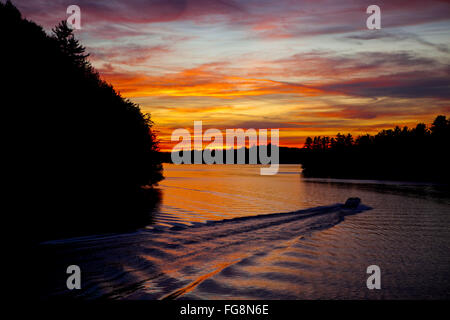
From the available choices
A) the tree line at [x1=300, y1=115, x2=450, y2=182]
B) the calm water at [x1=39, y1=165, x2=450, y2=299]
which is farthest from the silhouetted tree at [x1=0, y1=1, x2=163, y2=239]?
the tree line at [x1=300, y1=115, x2=450, y2=182]

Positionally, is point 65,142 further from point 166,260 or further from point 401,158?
point 401,158

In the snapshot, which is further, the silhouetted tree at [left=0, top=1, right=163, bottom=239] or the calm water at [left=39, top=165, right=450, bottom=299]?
the silhouetted tree at [left=0, top=1, right=163, bottom=239]

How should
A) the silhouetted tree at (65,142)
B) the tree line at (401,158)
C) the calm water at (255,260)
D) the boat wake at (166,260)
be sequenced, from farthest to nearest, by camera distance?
the tree line at (401,158)
the silhouetted tree at (65,142)
the calm water at (255,260)
the boat wake at (166,260)

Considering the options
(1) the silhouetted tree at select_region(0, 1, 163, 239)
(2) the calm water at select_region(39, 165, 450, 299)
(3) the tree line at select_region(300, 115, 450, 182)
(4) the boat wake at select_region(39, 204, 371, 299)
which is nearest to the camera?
(4) the boat wake at select_region(39, 204, 371, 299)

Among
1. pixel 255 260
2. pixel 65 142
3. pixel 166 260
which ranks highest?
pixel 65 142

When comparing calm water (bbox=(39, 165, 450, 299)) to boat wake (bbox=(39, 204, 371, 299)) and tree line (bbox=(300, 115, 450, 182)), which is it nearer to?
boat wake (bbox=(39, 204, 371, 299))

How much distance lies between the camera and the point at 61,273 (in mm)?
11664

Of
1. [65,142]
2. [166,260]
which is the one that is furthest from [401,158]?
[166,260]

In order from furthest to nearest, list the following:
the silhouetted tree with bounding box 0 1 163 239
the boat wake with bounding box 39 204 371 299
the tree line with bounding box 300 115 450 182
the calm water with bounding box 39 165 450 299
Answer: the tree line with bounding box 300 115 450 182 → the silhouetted tree with bounding box 0 1 163 239 → the calm water with bounding box 39 165 450 299 → the boat wake with bounding box 39 204 371 299

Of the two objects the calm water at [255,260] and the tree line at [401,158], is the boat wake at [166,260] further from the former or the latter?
the tree line at [401,158]

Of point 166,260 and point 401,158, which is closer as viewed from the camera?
point 166,260

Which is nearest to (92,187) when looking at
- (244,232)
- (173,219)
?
(173,219)

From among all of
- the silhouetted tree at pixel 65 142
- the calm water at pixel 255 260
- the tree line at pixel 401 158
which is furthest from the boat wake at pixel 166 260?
the tree line at pixel 401 158
